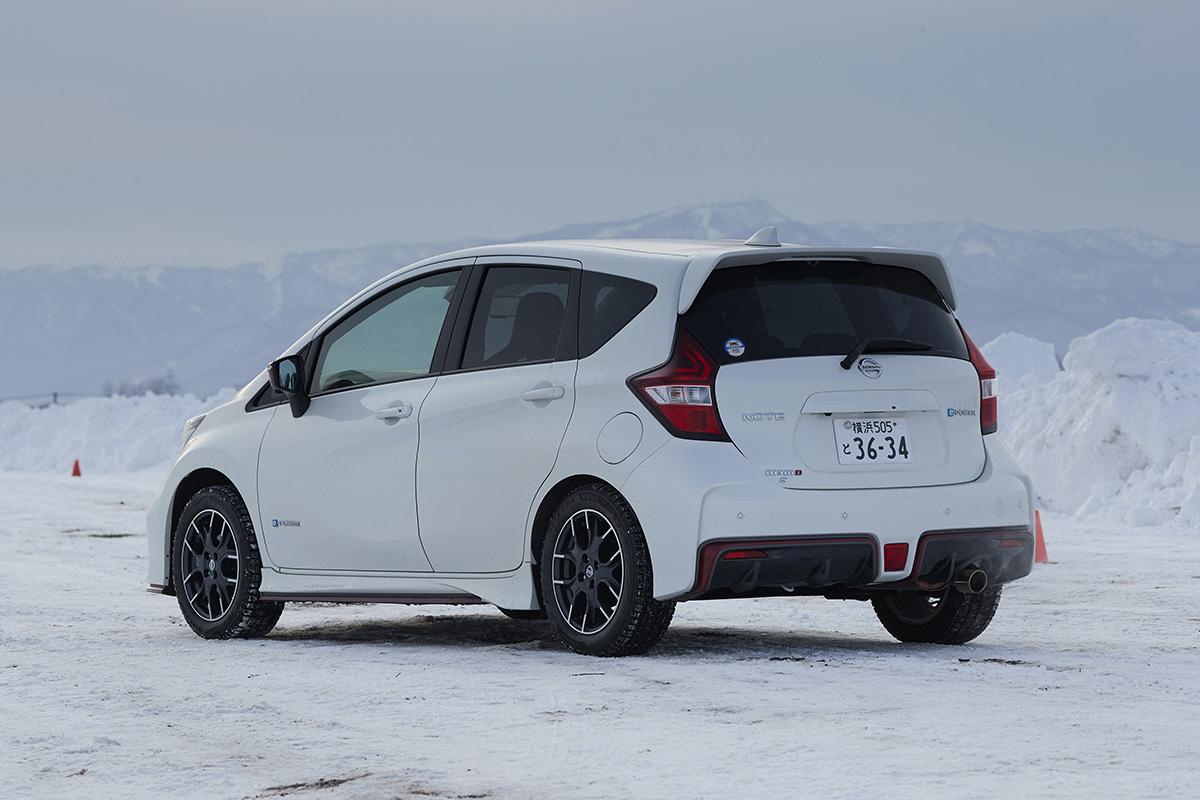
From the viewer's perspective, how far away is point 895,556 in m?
7.61

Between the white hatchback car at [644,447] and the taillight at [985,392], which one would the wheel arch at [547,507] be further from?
the taillight at [985,392]

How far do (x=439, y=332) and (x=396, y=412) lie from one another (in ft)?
1.35

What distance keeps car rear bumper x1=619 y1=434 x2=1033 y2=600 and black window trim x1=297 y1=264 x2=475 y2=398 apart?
1.51m

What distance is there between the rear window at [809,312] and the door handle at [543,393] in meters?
0.64

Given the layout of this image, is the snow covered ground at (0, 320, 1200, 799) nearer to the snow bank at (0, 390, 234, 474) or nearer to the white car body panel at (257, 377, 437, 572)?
the white car body panel at (257, 377, 437, 572)

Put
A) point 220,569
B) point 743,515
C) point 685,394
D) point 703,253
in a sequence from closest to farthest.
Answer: point 743,515
point 685,394
point 703,253
point 220,569

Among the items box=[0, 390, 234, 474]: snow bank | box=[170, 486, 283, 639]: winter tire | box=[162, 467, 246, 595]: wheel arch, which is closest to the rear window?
box=[170, 486, 283, 639]: winter tire

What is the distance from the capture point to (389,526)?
8.56m

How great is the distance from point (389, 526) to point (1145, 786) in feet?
13.7

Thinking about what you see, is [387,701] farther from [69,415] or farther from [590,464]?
[69,415]

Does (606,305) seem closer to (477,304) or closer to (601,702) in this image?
(477,304)

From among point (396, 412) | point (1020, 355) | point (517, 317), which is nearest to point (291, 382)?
point (396, 412)

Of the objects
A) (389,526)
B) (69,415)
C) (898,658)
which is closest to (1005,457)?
(898,658)

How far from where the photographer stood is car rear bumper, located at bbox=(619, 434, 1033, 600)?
7293 mm
